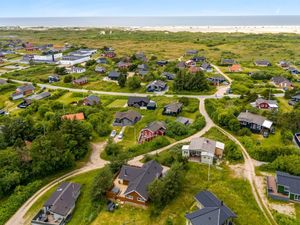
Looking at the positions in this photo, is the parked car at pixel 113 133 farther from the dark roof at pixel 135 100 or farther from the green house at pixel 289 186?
the green house at pixel 289 186

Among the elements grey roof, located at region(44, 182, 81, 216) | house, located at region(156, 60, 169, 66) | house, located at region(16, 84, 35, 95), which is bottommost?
grey roof, located at region(44, 182, 81, 216)

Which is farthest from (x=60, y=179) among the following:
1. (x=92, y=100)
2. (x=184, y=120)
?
(x=92, y=100)

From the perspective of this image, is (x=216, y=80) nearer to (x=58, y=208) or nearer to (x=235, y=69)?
(x=235, y=69)

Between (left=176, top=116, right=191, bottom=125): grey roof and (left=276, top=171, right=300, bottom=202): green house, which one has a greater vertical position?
(left=176, top=116, right=191, bottom=125): grey roof

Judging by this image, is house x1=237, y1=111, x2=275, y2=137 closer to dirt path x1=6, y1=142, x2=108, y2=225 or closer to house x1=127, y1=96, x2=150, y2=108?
house x1=127, y1=96, x2=150, y2=108

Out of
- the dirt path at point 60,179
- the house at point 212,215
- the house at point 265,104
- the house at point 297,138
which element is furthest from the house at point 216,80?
the house at point 212,215

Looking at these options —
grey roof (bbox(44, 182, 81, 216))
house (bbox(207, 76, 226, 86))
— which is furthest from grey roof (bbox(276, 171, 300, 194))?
house (bbox(207, 76, 226, 86))
